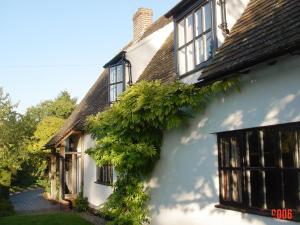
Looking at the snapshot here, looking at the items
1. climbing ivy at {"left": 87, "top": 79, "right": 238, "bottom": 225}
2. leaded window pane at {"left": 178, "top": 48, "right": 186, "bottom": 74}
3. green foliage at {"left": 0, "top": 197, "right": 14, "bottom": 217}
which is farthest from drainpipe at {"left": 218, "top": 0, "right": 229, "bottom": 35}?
green foliage at {"left": 0, "top": 197, "right": 14, "bottom": 217}

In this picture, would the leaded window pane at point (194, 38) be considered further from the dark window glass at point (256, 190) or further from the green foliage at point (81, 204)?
the green foliage at point (81, 204)

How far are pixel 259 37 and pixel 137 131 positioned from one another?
4.25 metres

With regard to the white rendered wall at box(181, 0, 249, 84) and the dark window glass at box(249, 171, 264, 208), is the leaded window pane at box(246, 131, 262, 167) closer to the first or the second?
the dark window glass at box(249, 171, 264, 208)

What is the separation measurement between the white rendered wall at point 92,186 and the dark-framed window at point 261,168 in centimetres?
861

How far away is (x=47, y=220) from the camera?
49.6 ft

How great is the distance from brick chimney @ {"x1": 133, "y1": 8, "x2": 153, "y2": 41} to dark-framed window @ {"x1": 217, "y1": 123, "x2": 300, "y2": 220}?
40.7ft

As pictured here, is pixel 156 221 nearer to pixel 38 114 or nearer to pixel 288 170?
pixel 288 170

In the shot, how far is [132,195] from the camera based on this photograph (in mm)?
11422

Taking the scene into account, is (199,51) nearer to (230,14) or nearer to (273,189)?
(230,14)

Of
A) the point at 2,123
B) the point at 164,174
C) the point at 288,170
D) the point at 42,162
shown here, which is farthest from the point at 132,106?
the point at 42,162

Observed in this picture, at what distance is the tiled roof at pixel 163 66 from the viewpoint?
12.1 metres

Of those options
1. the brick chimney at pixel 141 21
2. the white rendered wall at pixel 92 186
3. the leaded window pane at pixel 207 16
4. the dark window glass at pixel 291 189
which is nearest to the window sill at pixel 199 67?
the leaded window pane at pixel 207 16

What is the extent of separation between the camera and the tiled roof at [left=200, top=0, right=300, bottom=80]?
6.77 metres

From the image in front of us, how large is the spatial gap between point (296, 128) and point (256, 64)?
1.35 metres
